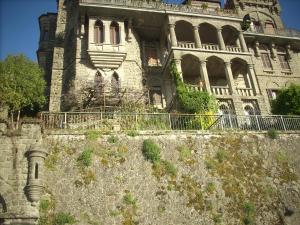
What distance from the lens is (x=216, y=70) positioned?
24.7 m

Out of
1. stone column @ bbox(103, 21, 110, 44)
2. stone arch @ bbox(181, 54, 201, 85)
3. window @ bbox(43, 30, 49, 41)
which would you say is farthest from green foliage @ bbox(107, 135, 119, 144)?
window @ bbox(43, 30, 49, 41)

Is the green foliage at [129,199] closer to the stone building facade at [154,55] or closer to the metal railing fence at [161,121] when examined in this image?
the metal railing fence at [161,121]

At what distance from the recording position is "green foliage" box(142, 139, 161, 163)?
45.5 feet

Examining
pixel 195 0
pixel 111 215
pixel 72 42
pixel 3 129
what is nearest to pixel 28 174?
pixel 3 129

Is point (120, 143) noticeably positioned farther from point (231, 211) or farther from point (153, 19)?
point (153, 19)

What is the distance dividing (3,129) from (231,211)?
33.5 feet

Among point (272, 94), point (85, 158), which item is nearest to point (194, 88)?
point (272, 94)

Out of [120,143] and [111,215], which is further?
[120,143]

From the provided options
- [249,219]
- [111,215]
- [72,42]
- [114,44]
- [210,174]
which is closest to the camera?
[111,215]

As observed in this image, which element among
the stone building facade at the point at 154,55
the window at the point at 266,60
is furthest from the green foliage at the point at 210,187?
the window at the point at 266,60

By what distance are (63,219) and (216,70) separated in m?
17.7

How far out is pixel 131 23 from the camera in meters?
23.7

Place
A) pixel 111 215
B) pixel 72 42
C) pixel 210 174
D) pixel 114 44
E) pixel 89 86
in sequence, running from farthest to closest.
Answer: pixel 72 42 → pixel 114 44 → pixel 89 86 → pixel 210 174 → pixel 111 215

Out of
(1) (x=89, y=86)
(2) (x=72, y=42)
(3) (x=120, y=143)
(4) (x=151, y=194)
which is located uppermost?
(2) (x=72, y=42)
